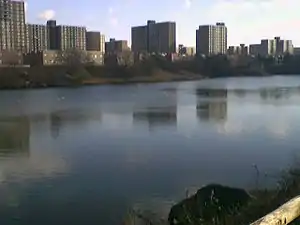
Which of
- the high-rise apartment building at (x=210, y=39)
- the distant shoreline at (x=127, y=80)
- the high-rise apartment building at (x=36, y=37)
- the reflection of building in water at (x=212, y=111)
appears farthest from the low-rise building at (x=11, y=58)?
the high-rise apartment building at (x=210, y=39)

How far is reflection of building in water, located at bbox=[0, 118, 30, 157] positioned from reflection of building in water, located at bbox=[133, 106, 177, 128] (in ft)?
11.2

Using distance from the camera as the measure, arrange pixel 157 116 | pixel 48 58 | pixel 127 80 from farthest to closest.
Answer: pixel 48 58 < pixel 127 80 < pixel 157 116

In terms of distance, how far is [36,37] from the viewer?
208ft

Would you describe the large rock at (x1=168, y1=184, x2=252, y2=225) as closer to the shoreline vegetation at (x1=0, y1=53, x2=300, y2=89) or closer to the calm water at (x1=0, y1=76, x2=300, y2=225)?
the calm water at (x1=0, y1=76, x2=300, y2=225)

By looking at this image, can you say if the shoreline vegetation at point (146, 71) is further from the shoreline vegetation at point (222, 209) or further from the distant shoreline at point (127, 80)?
the shoreline vegetation at point (222, 209)

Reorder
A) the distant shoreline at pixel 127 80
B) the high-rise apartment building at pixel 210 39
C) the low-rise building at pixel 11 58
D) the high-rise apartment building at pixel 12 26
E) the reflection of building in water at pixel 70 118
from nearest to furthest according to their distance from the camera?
the reflection of building in water at pixel 70 118
the distant shoreline at pixel 127 80
the low-rise building at pixel 11 58
the high-rise apartment building at pixel 12 26
the high-rise apartment building at pixel 210 39

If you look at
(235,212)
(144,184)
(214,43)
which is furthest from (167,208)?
(214,43)

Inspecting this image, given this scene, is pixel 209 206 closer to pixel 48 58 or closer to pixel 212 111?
pixel 212 111

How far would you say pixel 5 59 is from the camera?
47.3 meters

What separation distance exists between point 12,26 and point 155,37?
82.3ft

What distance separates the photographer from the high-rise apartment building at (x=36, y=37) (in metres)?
62.5

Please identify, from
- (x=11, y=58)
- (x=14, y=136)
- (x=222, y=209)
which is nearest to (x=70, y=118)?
(x=14, y=136)

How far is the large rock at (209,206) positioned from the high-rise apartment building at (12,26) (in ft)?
181

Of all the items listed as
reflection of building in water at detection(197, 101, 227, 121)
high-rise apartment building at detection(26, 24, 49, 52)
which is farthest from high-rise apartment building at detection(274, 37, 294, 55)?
reflection of building in water at detection(197, 101, 227, 121)
